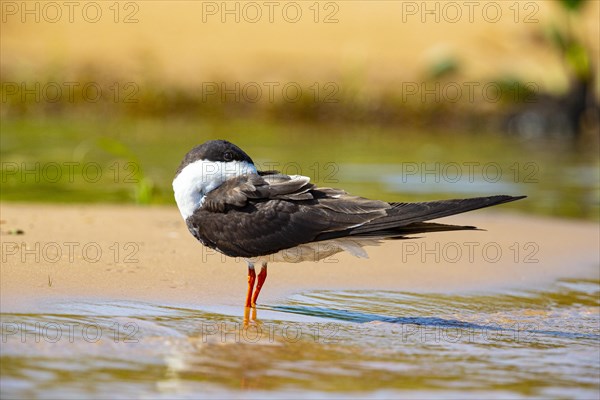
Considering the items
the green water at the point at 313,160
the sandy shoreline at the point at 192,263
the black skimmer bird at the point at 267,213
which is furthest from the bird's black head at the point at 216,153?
the green water at the point at 313,160

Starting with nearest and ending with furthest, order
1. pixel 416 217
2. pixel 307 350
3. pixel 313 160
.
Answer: pixel 307 350, pixel 416 217, pixel 313 160

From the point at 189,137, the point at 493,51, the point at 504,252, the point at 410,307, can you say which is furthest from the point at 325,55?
the point at 410,307

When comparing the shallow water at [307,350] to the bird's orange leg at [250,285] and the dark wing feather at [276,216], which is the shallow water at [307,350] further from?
the dark wing feather at [276,216]

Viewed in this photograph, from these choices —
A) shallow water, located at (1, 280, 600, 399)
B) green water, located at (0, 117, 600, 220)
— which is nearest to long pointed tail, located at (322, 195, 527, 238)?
shallow water, located at (1, 280, 600, 399)

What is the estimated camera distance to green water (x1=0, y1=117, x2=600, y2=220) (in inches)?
400

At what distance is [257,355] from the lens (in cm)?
455

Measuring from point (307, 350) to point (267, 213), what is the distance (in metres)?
0.97

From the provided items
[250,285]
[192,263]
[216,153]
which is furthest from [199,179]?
[192,263]

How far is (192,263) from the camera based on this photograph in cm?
645

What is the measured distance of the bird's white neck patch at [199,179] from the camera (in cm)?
549

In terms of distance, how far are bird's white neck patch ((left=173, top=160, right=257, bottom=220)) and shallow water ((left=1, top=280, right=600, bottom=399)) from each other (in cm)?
58

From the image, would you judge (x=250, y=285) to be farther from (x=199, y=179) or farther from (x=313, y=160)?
(x=313, y=160)

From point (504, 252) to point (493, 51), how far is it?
13.9 meters

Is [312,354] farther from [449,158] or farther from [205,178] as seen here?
[449,158]
